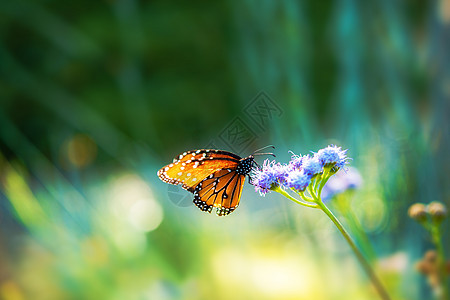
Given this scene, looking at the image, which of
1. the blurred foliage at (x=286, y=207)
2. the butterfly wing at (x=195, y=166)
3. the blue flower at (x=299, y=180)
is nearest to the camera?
the blue flower at (x=299, y=180)

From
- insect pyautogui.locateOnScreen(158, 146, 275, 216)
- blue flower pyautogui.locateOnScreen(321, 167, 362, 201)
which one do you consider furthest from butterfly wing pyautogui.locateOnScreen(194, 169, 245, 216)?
blue flower pyautogui.locateOnScreen(321, 167, 362, 201)

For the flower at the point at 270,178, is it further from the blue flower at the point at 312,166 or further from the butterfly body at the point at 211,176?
the butterfly body at the point at 211,176

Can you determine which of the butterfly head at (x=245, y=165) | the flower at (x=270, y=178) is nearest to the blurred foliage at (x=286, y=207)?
the butterfly head at (x=245, y=165)

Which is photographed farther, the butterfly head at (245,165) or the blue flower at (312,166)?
the butterfly head at (245,165)

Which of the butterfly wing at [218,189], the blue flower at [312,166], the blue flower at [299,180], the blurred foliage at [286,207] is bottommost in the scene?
the blue flower at [299,180]

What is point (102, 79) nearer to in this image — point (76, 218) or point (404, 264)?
point (76, 218)

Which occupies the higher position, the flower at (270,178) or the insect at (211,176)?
the insect at (211,176)

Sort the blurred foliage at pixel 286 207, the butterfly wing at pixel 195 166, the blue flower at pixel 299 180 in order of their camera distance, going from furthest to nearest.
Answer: the blurred foliage at pixel 286 207
the butterfly wing at pixel 195 166
the blue flower at pixel 299 180
